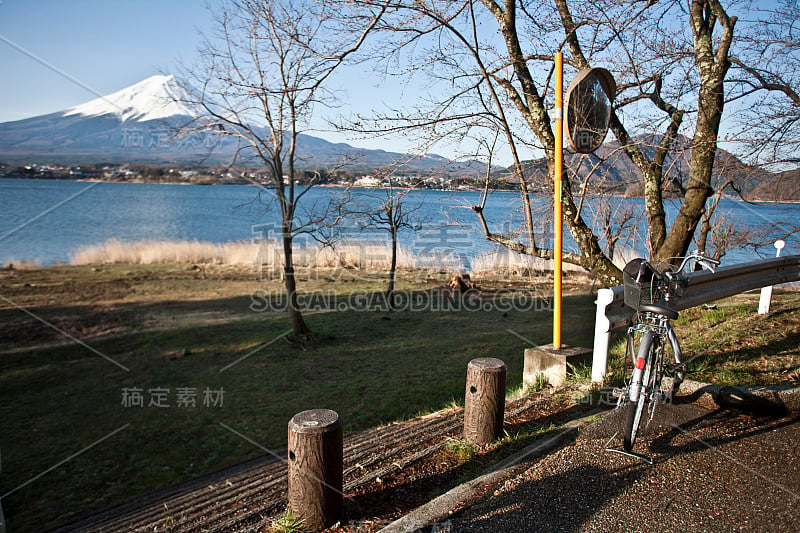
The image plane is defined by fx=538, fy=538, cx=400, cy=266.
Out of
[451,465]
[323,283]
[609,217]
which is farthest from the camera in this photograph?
[323,283]

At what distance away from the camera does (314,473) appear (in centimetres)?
300

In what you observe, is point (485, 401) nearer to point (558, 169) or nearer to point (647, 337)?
point (647, 337)

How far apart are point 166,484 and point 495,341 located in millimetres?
6657

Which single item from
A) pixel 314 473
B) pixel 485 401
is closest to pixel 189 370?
pixel 485 401

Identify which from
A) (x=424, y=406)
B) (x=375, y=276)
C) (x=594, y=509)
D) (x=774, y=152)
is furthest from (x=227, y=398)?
(x=375, y=276)

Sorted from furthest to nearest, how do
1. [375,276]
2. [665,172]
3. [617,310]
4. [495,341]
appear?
1. [375,276]
2. [495,341]
3. [665,172]
4. [617,310]

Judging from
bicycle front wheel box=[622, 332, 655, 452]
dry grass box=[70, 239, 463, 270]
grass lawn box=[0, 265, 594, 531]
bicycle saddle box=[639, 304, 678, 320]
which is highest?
bicycle saddle box=[639, 304, 678, 320]

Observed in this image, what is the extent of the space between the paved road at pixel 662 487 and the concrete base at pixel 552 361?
1371 mm

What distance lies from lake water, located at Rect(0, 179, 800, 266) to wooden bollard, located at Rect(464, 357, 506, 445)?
11.8 ft

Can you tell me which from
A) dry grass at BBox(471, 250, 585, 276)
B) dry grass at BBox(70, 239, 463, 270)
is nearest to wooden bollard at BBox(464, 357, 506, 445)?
dry grass at BBox(471, 250, 585, 276)

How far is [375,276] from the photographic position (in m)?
18.3

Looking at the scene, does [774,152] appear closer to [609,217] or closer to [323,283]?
[609,217]

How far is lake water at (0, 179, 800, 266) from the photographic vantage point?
8.88m

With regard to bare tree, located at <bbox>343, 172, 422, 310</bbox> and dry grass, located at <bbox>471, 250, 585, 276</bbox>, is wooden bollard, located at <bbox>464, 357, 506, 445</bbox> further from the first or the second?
dry grass, located at <bbox>471, 250, 585, 276</bbox>
